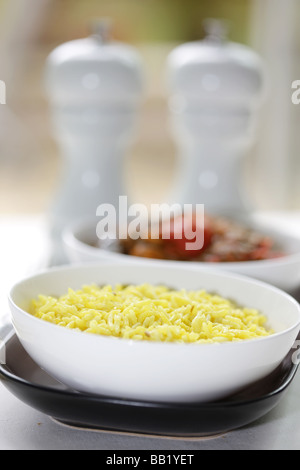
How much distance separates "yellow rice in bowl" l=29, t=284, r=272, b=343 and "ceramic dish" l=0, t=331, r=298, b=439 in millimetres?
61

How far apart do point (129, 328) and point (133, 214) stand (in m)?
0.71

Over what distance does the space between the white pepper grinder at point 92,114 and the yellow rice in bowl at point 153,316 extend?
570mm

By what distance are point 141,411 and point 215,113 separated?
34.3 inches

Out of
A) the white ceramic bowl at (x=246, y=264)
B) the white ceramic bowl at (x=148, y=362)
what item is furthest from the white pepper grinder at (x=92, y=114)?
the white ceramic bowl at (x=148, y=362)

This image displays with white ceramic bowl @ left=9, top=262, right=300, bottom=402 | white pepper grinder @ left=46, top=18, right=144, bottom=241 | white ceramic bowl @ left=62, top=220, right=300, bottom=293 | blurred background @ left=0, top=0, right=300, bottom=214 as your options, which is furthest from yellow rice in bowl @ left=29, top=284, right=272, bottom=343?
blurred background @ left=0, top=0, right=300, bottom=214

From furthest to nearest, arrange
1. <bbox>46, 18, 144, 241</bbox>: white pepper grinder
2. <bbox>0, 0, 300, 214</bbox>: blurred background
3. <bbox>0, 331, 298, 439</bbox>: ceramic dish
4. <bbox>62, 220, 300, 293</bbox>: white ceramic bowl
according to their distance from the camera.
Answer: <bbox>0, 0, 300, 214</bbox>: blurred background < <bbox>46, 18, 144, 241</bbox>: white pepper grinder < <bbox>62, 220, 300, 293</bbox>: white ceramic bowl < <bbox>0, 331, 298, 439</bbox>: ceramic dish

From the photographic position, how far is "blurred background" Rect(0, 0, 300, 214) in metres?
3.63

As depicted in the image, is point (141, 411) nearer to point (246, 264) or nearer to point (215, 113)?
point (246, 264)

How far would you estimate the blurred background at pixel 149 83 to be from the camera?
3.63 metres

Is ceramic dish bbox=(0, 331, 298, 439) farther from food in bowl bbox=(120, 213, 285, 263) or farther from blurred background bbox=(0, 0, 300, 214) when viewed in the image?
blurred background bbox=(0, 0, 300, 214)

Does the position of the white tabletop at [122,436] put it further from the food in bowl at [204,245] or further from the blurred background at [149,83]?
the blurred background at [149,83]

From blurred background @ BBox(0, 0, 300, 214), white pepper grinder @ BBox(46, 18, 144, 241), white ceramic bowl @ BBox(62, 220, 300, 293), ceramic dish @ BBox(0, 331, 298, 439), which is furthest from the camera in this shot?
blurred background @ BBox(0, 0, 300, 214)

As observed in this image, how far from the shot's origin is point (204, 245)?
995 mm

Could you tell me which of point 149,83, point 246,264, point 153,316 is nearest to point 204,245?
point 246,264
